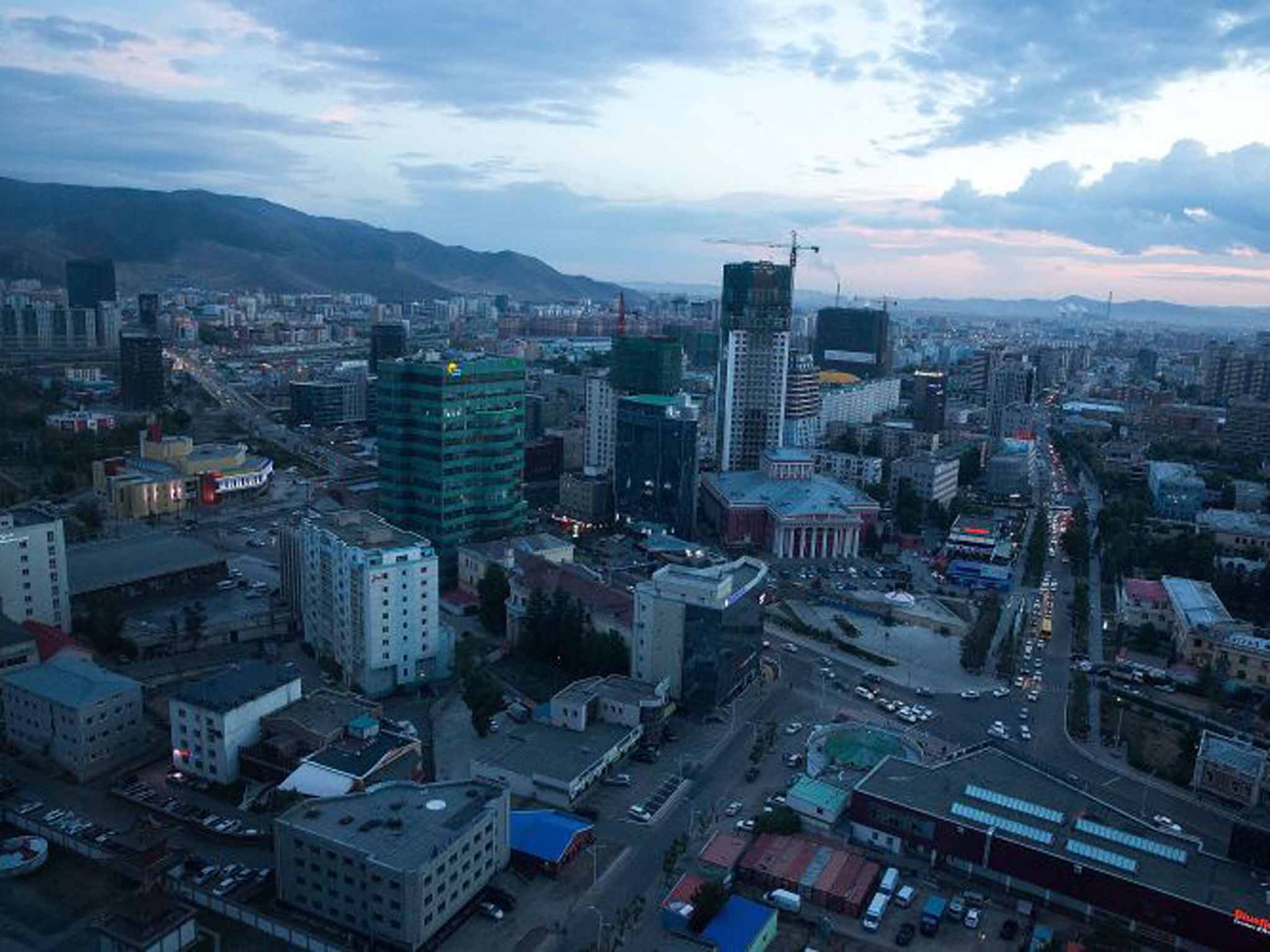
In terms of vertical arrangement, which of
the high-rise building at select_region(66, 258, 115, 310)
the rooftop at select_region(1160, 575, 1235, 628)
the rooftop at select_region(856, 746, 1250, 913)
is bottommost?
the rooftop at select_region(856, 746, 1250, 913)

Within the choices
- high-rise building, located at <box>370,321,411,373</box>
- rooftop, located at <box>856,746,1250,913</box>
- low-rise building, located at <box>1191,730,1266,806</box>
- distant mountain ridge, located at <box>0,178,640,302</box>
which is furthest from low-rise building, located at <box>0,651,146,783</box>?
distant mountain ridge, located at <box>0,178,640,302</box>

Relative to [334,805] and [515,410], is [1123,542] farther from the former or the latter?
[334,805]

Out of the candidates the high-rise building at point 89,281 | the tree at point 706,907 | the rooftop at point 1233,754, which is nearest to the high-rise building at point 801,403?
the rooftop at point 1233,754

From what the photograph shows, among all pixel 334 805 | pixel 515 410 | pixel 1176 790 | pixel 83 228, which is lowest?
pixel 1176 790

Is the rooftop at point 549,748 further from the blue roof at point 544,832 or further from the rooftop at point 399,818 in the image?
the rooftop at point 399,818

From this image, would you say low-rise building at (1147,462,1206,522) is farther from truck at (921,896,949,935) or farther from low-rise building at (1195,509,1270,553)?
truck at (921,896,949,935)

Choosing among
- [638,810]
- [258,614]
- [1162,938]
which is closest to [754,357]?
[258,614]
